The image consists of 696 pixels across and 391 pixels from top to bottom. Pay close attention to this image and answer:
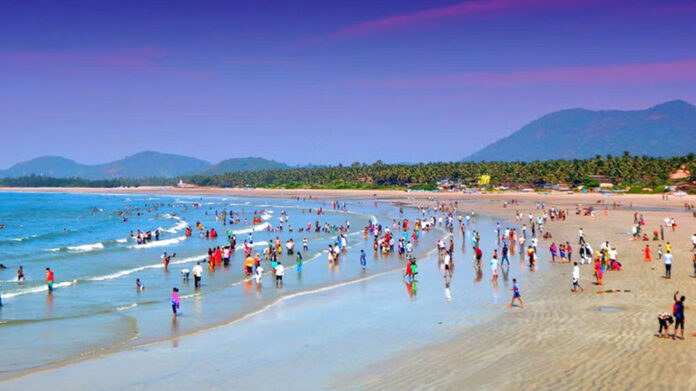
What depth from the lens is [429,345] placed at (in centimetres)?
1423

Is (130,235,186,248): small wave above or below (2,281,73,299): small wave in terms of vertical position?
below

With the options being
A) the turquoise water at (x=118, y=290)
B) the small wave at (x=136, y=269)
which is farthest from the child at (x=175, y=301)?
the small wave at (x=136, y=269)

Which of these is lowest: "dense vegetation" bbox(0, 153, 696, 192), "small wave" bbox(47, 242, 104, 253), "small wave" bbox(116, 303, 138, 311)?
"small wave" bbox(47, 242, 104, 253)

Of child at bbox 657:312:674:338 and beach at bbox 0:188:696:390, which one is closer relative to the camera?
beach at bbox 0:188:696:390

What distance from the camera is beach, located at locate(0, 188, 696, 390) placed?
11.8 m

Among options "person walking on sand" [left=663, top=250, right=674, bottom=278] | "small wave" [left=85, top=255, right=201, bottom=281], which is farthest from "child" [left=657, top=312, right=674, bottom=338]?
"small wave" [left=85, top=255, right=201, bottom=281]

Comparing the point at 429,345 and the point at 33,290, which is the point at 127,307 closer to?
the point at 33,290

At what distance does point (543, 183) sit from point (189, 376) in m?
107

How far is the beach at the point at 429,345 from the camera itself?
38.7 ft

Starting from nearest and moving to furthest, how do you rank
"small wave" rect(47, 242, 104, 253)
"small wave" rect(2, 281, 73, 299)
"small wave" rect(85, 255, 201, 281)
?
"small wave" rect(2, 281, 73, 299), "small wave" rect(85, 255, 201, 281), "small wave" rect(47, 242, 104, 253)

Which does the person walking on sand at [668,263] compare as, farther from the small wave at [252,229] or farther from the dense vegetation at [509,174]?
the dense vegetation at [509,174]

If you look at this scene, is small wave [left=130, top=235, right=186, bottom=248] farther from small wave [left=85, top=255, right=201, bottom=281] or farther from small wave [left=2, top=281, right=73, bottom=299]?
small wave [left=2, top=281, right=73, bottom=299]

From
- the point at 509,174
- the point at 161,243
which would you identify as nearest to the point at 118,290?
the point at 161,243

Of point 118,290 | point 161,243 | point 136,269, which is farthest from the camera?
point 161,243
